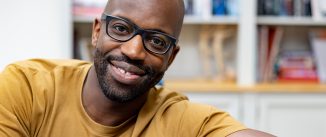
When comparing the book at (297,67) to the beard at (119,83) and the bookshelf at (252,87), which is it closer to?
the bookshelf at (252,87)

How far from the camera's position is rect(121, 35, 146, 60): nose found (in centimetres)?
131

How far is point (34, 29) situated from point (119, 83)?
179 centimetres

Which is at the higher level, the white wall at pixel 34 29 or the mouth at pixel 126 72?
the mouth at pixel 126 72

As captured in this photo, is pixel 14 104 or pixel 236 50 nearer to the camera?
pixel 14 104

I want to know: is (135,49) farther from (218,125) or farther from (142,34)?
(218,125)

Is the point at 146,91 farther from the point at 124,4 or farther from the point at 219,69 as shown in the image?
the point at 219,69

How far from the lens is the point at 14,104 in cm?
132

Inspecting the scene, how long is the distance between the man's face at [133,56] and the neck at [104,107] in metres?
0.05

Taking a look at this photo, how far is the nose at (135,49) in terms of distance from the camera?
131cm

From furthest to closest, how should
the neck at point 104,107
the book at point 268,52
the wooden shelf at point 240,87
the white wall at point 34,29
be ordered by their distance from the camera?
the book at point 268,52 → the wooden shelf at point 240,87 → the white wall at point 34,29 → the neck at point 104,107

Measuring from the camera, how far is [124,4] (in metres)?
1.37

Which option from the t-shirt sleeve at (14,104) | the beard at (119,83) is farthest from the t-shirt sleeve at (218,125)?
the t-shirt sleeve at (14,104)

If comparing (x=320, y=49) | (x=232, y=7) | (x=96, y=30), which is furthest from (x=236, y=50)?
(x=96, y=30)

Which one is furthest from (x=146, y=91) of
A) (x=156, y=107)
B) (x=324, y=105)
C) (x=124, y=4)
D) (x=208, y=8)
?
(x=324, y=105)
